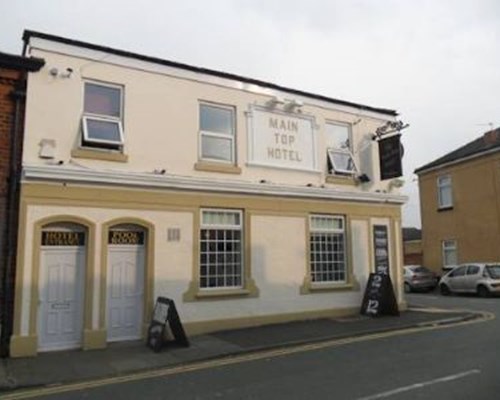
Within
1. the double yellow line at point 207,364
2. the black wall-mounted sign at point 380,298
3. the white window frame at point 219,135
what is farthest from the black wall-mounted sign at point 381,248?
the white window frame at point 219,135

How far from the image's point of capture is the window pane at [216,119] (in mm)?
14852

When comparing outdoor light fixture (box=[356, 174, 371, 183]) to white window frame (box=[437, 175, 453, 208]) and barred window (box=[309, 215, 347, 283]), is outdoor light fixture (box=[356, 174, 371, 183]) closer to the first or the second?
barred window (box=[309, 215, 347, 283])

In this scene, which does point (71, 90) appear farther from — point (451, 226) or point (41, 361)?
point (451, 226)

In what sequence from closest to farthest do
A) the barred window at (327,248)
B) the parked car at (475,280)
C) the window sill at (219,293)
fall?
the window sill at (219,293), the barred window at (327,248), the parked car at (475,280)

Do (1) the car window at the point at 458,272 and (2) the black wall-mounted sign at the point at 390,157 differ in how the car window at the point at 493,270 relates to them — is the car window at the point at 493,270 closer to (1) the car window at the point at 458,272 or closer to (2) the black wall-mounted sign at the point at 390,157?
(1) the car window at the point at 458,272

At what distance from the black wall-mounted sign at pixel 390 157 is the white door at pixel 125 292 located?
25.6 feet

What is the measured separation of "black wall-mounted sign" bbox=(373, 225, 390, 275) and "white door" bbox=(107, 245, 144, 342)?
7.27 m

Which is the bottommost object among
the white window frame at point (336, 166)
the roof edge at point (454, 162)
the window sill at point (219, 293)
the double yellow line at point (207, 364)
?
the double yellow line at point (207, 364)

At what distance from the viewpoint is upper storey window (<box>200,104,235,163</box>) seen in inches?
580

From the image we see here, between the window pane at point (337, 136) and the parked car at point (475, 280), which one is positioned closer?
the window pane at point (337, 136)

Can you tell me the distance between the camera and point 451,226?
30.9 m

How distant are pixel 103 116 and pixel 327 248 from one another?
7.22 meters

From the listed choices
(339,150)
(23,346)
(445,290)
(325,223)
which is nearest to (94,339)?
(23,346)

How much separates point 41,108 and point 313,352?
760cm
